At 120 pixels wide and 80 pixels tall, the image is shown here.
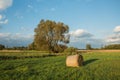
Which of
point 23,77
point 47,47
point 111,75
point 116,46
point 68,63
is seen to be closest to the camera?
point 23,77

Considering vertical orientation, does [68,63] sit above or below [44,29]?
below

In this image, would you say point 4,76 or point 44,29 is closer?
point 4,76

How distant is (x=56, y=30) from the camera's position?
229ft

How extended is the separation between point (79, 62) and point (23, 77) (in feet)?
31.5

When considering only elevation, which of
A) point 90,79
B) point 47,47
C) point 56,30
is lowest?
point 90,79

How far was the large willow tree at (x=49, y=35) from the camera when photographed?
226 feet

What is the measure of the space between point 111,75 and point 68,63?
6307 millimetres

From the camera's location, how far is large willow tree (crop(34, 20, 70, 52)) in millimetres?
68875

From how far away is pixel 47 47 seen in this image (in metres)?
69.4

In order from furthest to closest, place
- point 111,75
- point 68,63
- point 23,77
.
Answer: point 68,63, point 111,75, point 23,77

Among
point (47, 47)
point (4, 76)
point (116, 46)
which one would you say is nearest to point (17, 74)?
point (4, 76)

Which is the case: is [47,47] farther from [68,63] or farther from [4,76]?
[4,76]

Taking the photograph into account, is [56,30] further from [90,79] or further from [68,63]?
[90,79]

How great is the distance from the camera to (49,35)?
7025cm
